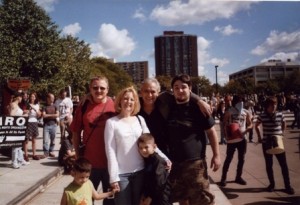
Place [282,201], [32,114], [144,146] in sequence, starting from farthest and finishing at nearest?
[32,114] < [282,201] < [144,146]

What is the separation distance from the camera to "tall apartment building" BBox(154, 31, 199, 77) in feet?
303

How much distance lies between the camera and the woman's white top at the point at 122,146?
9.61 feet

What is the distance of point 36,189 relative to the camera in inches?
212

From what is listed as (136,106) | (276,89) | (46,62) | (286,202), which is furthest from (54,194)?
(276,89)

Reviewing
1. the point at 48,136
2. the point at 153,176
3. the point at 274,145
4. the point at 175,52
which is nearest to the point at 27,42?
the point at 48,136

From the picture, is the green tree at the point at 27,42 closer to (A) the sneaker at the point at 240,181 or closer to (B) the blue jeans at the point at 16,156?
(B) the blue jeans at the point at 16,156

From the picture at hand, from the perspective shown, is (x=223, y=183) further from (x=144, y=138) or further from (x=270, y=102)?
(x=144, y=138)

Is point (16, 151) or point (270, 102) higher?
point (270, 102)

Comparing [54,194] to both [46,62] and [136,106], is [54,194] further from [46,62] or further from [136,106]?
[46,62]

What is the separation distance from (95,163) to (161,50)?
324ft

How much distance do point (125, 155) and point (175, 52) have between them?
100m

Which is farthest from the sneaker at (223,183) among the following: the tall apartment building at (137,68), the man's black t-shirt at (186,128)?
the tall apartment building at (137,68)

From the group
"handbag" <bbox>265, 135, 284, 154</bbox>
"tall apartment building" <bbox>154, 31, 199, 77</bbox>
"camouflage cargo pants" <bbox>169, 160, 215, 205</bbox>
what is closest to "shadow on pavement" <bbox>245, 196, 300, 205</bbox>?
"handbag" <bbox>265, 135, 284, 154</bbox>

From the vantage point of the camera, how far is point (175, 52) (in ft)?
334
